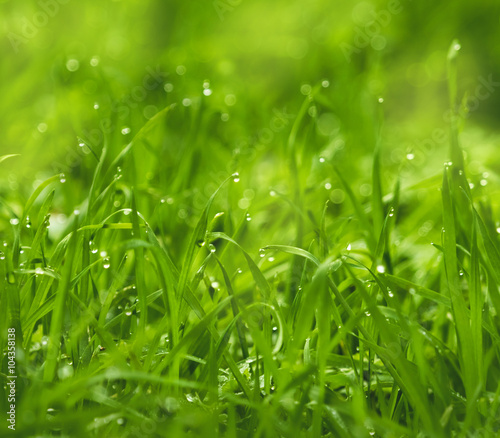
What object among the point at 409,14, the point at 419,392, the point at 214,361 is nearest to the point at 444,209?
the point at 419,392

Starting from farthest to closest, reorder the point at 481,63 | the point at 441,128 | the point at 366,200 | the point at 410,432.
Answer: the point at 481,63
the point at 441,128
the point at 366,200
the point at 410,432

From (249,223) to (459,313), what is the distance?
0.74m

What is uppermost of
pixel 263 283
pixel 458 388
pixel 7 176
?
pixel 7 176

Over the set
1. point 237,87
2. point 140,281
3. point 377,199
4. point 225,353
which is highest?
point 237,87

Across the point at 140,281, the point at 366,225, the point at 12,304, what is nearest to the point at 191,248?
the point at 140,281

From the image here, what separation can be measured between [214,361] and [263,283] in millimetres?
180

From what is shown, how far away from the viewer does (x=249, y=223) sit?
165cm

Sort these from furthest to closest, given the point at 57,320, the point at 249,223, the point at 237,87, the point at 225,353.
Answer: the point at 237,87
the point at 249,223
the point at 225,353
the point at 57,320

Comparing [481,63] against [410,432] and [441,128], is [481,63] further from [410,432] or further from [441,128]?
[410,432]

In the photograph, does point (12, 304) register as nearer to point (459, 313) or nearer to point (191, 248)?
point (191, 248)

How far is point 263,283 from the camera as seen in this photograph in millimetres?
1082

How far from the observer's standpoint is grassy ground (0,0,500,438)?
0.96 metres

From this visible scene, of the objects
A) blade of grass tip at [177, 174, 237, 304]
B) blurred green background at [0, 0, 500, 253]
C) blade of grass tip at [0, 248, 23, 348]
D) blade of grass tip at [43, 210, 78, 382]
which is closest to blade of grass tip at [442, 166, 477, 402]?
blade of grass tip at [177, 174, 237, 304]

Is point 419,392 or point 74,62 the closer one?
point 419,392
